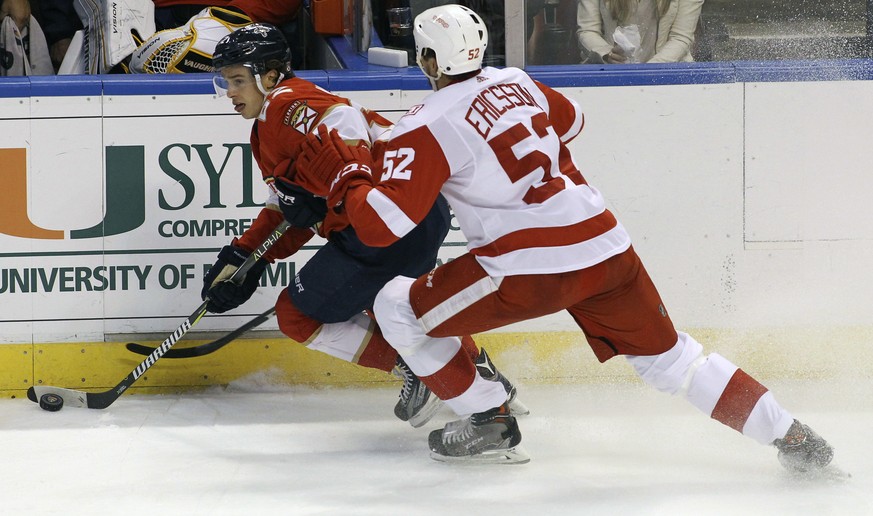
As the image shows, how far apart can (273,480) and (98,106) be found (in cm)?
132

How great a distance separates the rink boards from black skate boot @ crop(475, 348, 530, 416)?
0.30 metres

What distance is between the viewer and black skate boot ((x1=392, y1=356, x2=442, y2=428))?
3184mm

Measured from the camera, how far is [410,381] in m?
3.20

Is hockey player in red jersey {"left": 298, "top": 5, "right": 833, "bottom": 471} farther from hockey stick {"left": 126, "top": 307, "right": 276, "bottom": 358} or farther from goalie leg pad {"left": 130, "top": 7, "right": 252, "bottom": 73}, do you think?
goalie leg pad {"left": 130, "top": 7, "right": 252, "bottom": 73}

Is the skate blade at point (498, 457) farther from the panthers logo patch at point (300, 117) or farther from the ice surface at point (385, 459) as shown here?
the panthers logo patch at point (300, 117)

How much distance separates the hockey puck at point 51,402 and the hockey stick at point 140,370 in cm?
2

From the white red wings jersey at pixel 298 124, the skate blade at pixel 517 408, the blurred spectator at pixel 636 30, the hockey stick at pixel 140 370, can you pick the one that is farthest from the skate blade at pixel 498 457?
the blurred spectator at pixel 636 30

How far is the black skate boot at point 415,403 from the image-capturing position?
3184 mm

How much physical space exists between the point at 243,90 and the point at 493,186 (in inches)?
32.9

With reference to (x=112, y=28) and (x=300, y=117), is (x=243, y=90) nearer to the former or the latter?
(x=300, y=117)

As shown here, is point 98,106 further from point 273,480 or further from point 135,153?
point 273,480

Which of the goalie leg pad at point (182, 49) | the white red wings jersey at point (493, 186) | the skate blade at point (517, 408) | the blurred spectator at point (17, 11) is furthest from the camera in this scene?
the blurred spectator at point (17, 11)

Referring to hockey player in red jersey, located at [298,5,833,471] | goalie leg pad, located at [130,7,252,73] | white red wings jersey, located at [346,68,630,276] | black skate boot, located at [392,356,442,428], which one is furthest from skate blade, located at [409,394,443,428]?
goalie leg pad, located at [130,7,252,73]

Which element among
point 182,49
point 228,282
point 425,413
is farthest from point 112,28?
point 425,413
